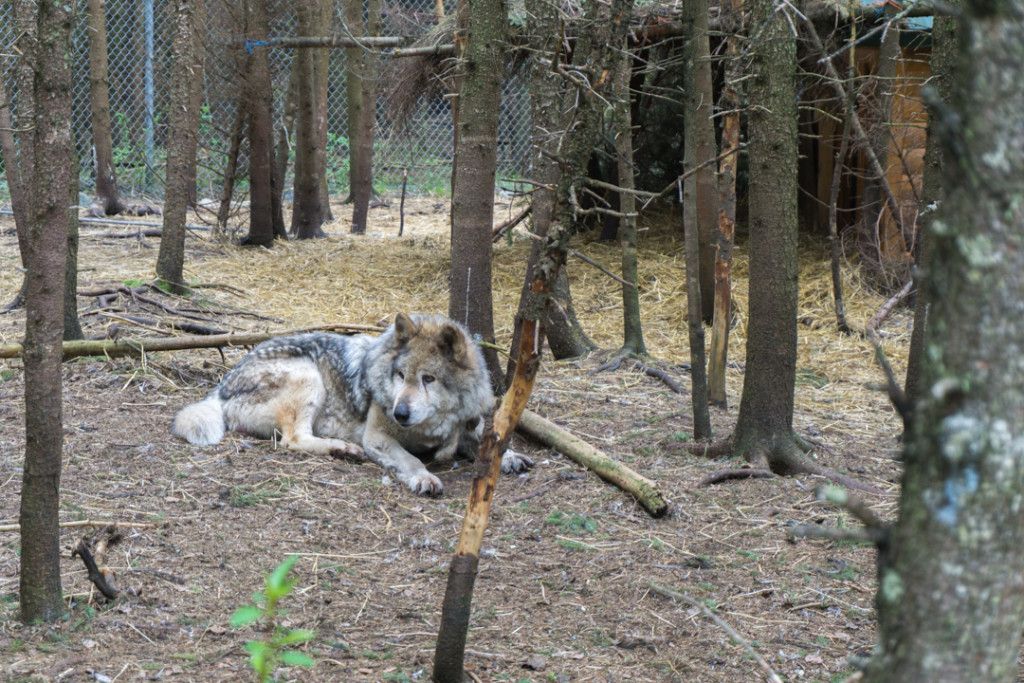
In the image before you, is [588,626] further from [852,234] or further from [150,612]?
[852,234]

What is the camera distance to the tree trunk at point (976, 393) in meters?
1.13

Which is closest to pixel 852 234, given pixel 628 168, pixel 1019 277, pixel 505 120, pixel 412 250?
pixel 628 168

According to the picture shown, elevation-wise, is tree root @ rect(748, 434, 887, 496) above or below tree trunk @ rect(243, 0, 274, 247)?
below

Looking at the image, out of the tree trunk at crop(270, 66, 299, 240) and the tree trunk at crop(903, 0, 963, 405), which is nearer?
the tree trunk at crop(903, 0, 963, 405)

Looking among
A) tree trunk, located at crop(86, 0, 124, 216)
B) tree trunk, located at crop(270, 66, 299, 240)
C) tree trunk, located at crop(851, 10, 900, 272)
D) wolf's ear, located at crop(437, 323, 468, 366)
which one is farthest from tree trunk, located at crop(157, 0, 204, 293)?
tree trunk, located at crop(851, 10, 900, 272)

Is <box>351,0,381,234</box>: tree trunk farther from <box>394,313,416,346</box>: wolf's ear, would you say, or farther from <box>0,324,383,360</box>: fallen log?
<box>394,313,416,346</box>: wolf's ear

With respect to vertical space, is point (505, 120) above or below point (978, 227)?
above

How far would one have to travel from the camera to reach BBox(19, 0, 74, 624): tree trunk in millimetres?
2875

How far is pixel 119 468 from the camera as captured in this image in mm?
4797

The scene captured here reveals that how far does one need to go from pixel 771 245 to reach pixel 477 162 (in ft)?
Answer: 6.40

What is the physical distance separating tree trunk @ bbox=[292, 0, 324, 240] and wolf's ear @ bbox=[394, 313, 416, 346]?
22.5 feet

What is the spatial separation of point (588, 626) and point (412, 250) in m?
9.23

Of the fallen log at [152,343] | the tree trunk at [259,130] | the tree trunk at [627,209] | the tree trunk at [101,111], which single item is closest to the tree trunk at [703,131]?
the tree trunk at [627,209]

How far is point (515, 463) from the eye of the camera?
5.26m
